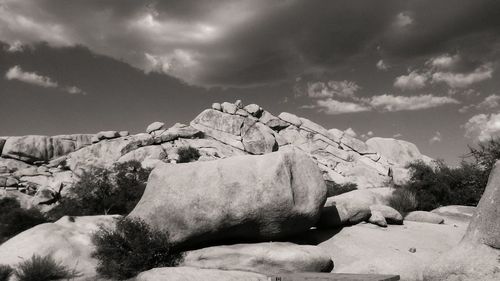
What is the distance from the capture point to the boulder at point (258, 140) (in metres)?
75.3

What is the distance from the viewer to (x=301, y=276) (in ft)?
→ 31.2

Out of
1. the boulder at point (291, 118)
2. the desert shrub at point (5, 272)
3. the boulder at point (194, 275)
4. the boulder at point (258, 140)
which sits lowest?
the boulder at point (194, 275)

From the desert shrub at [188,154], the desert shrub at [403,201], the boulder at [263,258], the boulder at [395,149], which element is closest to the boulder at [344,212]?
the boulder at [263,258]

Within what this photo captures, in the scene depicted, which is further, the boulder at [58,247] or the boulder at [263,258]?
the boulder at [58,247]

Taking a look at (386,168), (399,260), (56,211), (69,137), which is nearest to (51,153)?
(69,137)

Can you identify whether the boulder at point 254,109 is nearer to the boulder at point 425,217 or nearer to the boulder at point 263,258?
the boulder at point 425,217

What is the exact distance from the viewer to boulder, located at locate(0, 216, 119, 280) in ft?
43.2

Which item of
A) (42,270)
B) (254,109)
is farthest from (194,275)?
(254,109)

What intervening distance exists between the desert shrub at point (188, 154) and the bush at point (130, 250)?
44.0 meters

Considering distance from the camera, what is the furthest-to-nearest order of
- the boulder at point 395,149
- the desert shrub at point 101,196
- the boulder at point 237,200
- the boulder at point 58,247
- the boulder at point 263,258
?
1. the boulder at point 395,149
2. the desert shrub at point 101,196
3. the boulder at point 237,200
4. the boulder at point 58,247
5. the boulder at point 263,258

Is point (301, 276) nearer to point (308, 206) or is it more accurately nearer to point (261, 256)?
point (261, 256)

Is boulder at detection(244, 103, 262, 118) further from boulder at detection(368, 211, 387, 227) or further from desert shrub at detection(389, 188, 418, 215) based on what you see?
boulder at detection(368, 211, 387, 227)

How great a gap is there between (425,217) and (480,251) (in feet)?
32.5

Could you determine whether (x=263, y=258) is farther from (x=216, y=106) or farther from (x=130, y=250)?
(x=216, y=106)
